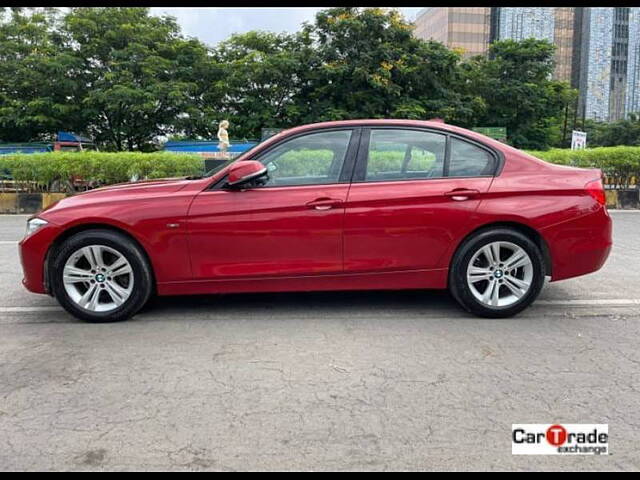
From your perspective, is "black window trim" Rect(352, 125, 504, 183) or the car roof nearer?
"black window trim" Rect(352, 125, 504, 183)

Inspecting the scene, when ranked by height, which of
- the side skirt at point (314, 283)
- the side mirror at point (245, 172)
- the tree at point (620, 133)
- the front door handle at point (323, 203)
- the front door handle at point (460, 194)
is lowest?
the side skirt at point (314, 283)

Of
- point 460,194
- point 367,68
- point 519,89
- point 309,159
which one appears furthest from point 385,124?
point 519,89

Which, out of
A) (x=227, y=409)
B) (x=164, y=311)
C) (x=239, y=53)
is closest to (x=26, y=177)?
(x=164, y=311)

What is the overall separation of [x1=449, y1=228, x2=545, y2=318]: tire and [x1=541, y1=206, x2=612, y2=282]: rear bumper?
169 mm

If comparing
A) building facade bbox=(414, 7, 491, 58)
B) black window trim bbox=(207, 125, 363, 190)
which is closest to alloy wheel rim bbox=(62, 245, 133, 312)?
black window trim bbox=(207, 125, 363, 190)

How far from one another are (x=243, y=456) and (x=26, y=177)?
12.3 metres

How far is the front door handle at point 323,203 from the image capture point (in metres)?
4.48

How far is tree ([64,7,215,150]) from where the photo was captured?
27.3 m

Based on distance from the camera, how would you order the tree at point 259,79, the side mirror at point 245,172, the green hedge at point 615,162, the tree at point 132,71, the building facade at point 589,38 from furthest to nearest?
the building facade at point 589,38, the tree at point 259,79, the tree at point 132,71, the green hedge at point 615,162, the side mirror at point 245,172

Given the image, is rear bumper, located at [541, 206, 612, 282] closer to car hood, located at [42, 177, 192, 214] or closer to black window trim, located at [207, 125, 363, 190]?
black window trim, located at [207, 125, 363, 190]

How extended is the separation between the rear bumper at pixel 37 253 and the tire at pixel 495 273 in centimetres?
323

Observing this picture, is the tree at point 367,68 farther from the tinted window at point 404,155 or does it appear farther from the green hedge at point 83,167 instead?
the tinted window at point 404,155

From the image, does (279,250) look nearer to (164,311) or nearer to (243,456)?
(164,311)

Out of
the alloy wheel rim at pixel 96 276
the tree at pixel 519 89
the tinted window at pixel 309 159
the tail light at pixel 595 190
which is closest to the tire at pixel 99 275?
the alloy wheel rim at pixel 96 276
